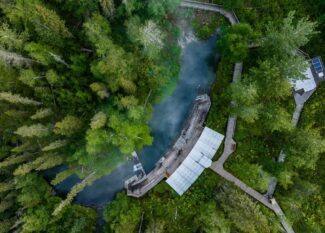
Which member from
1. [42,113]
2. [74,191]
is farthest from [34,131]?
[74,191]

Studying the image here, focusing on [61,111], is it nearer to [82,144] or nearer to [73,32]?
[82,144]

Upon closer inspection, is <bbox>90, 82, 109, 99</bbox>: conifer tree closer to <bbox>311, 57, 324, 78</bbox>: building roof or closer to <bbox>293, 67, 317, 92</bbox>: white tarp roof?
<bbox>293, 67, 317, 92</bbox>: white tarp roof

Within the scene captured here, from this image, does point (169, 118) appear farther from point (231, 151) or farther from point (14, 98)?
point (14, 98)

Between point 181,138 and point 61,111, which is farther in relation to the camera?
point 181,138

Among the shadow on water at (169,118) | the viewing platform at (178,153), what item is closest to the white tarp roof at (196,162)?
the viewing platform at (178,153)

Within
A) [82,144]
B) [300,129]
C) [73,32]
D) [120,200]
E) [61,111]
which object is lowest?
[120,200]

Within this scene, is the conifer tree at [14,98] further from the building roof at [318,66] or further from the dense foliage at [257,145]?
the building roof at [318,66]

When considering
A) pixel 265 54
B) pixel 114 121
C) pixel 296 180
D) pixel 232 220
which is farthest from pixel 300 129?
pixel 114 121

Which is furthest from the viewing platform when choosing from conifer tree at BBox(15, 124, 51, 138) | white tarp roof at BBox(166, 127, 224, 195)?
conifer tree at BBox(15, 124, 51, 138)
